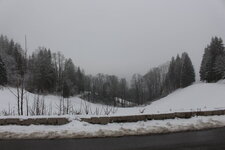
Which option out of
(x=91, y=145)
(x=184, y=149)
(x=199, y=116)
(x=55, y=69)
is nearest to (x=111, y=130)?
(x=91, y=145)

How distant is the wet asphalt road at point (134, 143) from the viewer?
5.91 m

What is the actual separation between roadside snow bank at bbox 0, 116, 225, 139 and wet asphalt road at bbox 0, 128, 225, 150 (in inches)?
15.9

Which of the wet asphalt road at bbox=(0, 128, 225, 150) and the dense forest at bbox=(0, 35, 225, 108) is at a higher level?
the dense forest at bbox=(0, 35, 225, 108)

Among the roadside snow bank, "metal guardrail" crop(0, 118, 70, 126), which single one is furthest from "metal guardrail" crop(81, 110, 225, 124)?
"metal guardrail" crop(0, 118, 70, 126)

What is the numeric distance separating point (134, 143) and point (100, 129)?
1.55 metres

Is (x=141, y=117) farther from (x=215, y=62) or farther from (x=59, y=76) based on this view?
(x=59, y=76)

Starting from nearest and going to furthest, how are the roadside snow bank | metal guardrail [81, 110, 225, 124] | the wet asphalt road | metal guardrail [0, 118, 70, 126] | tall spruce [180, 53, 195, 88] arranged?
the wet asphalt road → the roadside snow bank → metal guardrail [0, 118, 70, 126] → metal guardrail [81, 110, 225, 124] → tall spruce [180, 53, 195, 88]

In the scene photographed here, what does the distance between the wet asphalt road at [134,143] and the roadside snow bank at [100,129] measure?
1.33 feet

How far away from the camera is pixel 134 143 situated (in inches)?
246

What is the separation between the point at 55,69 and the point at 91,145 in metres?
71.6

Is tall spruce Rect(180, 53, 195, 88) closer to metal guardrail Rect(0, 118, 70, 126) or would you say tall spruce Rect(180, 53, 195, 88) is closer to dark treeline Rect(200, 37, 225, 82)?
dark treeline Rect(200, 37, 225, 82)

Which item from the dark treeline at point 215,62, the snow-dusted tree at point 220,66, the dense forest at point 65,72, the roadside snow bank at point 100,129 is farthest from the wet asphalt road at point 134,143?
the dark treeline at point 215,62

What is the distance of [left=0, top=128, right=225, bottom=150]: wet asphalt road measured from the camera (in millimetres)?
5906

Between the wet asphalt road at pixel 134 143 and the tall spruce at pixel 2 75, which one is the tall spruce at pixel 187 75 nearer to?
the tall spruce at pixel 2 75
